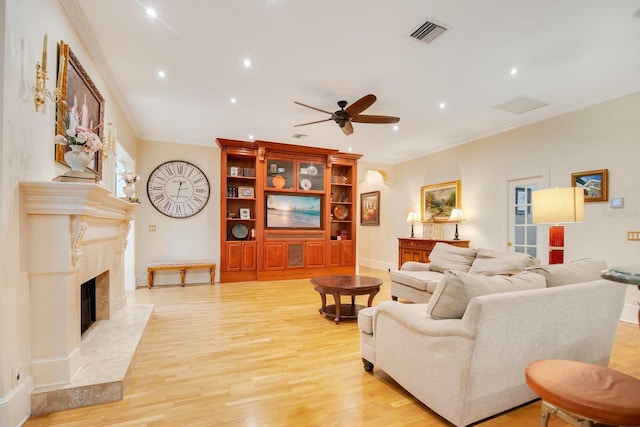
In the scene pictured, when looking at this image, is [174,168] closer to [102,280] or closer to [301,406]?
[102,280]

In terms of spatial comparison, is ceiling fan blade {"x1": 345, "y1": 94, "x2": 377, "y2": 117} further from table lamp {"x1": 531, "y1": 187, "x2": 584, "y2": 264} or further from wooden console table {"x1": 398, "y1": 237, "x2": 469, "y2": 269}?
wooden console table {"x1": 398, "y1": 237, "x2": 469, "y2": 269}

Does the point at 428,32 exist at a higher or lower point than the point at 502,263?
higher

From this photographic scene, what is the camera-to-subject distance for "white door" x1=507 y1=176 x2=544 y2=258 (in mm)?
4904

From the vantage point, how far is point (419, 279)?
162 inches

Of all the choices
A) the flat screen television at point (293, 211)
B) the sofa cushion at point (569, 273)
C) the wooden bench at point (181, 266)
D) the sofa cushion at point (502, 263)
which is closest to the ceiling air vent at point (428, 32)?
the sofa cushion at point (569, 273)

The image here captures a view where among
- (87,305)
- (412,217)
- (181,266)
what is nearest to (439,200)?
(412,217)

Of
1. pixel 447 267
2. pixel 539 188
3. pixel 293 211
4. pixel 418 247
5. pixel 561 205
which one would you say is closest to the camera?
pixel 561 205

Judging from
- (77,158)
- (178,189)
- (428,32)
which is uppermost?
(428,32)

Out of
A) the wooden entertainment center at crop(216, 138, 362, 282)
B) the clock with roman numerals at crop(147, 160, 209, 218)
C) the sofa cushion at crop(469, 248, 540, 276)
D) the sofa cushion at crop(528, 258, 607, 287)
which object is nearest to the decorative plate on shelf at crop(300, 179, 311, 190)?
the wooden entertainment center at crop(216, 138, 362, 282)

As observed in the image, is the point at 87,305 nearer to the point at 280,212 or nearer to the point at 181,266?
the point at 181,266

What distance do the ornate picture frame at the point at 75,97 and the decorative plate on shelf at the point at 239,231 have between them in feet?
11.3

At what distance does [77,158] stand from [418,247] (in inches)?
224

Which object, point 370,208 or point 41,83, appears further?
point 370,208

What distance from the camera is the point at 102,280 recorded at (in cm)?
333
